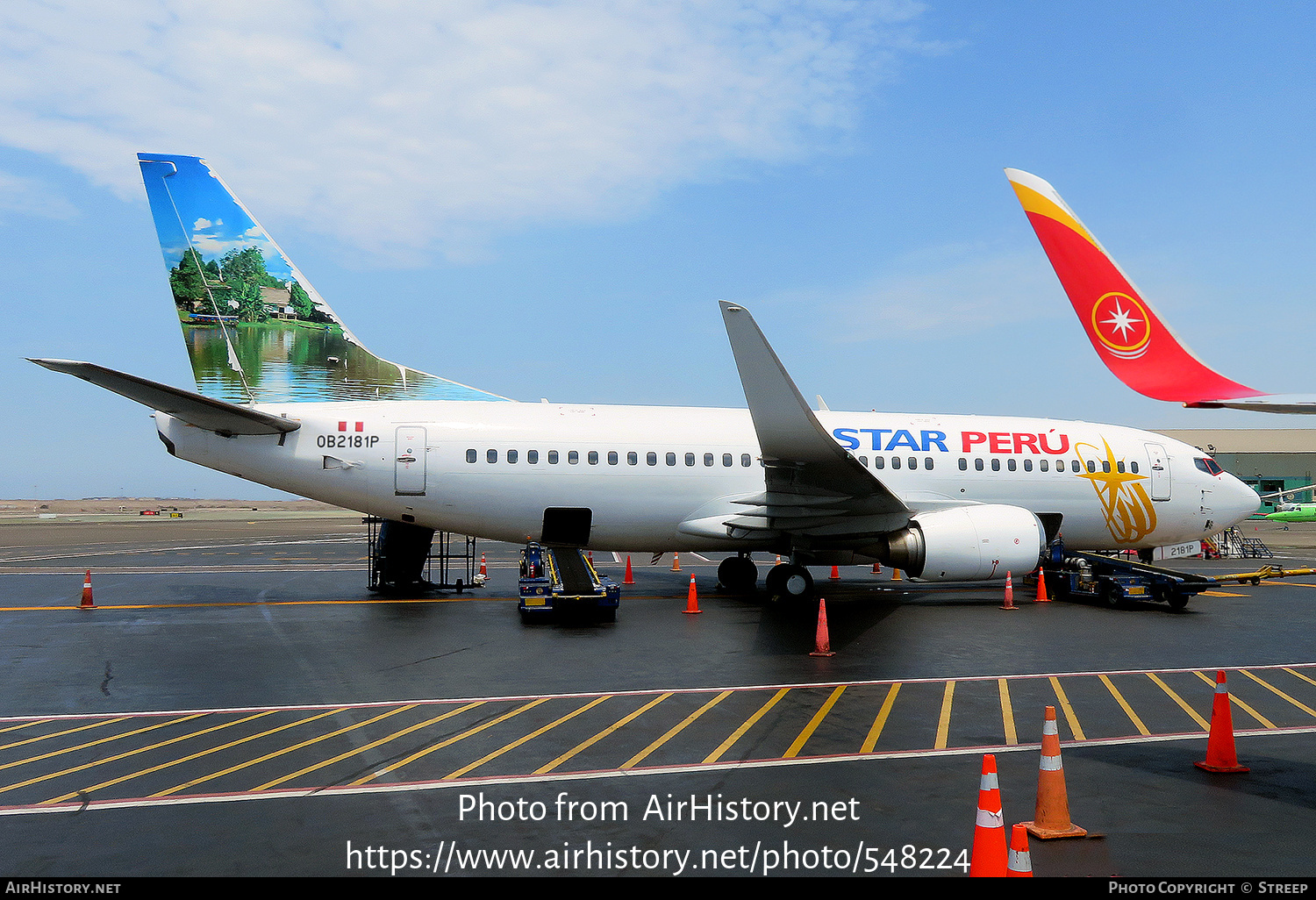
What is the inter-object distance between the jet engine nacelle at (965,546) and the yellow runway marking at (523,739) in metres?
9.00

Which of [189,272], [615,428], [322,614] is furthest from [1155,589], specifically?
[189,272]

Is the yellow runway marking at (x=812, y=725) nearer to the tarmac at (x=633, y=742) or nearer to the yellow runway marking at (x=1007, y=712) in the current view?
the tarmac at (x=633, y=742)

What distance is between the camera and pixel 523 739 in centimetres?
805

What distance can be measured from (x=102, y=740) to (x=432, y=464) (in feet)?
33.0

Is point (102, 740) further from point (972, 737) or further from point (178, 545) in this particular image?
point (178, 545)

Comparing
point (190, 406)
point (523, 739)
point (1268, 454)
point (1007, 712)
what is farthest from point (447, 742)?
point (1268, 454)

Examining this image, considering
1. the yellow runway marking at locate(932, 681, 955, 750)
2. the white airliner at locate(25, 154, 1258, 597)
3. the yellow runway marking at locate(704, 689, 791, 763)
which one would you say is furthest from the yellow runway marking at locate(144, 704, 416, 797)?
the white airliner at locate(25, 154, 1258, 597)

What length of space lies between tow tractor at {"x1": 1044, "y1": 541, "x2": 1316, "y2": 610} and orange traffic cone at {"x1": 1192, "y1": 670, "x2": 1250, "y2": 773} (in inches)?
414

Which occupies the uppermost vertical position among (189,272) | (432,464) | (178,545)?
(189,272)

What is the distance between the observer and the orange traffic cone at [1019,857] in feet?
14.7

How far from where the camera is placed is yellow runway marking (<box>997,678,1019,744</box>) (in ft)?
26.7

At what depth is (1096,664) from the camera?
458 inches

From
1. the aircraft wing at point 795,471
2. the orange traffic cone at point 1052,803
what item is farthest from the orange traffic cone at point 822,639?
the orange traffic cone at point 1052,803

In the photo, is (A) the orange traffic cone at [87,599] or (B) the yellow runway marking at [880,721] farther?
(A) the orange traffic cone at [87,599]
